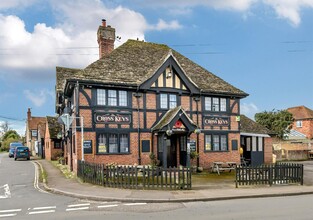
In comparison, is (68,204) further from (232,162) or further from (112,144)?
(232,162)

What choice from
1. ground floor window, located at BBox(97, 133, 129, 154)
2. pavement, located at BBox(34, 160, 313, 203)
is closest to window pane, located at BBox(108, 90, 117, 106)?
ground floor window, located at BBox(97, 133, 129, 154)

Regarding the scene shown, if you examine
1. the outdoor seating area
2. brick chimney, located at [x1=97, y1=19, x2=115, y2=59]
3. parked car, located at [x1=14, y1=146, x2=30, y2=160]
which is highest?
brick chimney, located at [x1=97, y1=19, x2=115, y2=59]

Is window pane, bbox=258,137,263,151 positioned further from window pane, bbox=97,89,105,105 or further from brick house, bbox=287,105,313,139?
brick house, bbox=287,105,313,139

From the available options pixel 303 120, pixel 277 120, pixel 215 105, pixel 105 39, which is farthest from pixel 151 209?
pixel 303 120

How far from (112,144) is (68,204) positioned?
9.21m

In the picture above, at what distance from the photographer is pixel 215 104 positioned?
2462 cm

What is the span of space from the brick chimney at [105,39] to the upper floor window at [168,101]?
694 centimetres

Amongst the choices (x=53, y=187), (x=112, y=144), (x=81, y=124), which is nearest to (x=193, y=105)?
(x=112, y=144)

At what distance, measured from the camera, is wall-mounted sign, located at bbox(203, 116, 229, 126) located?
79.0ft

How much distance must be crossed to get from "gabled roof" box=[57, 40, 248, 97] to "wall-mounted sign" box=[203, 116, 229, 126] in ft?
6.73

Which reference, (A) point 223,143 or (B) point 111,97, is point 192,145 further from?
(B) point 111,97

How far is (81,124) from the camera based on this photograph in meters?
19.5

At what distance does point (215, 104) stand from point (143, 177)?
1220cm

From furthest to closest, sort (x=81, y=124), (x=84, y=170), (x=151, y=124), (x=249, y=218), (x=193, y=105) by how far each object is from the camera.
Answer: (x=193, y=105) < (x=151, y=124) < (x=81, y=124) < (x=84, y=170) < (x=249, y=218)
